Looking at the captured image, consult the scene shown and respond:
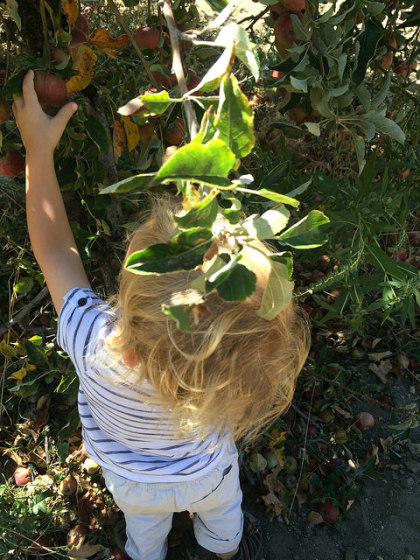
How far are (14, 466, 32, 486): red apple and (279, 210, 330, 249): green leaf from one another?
1.60 m

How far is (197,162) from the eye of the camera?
0.55 metres

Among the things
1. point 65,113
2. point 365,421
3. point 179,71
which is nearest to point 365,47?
point 179,71

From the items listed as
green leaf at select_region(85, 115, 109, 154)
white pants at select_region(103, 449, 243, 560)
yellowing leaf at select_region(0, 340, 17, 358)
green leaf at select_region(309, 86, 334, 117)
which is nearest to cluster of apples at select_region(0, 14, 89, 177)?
green leaf at select_region(85, 115, 109, 154)

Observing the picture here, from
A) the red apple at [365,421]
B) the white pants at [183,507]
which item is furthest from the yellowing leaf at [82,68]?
the red apple at [365,421]

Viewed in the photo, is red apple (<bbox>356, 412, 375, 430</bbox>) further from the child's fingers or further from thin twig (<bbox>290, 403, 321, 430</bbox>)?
the child's fingers

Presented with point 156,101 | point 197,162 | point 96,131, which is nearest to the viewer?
point 197,162

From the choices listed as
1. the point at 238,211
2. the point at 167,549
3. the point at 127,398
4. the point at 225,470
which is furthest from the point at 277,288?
the point at 167,549

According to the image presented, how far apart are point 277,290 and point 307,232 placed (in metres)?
0.10

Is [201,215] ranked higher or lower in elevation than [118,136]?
higher

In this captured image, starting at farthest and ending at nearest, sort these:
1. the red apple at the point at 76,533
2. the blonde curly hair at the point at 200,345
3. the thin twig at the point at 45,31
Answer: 1. the red apple at the point at 76,533
2. the thin twig at the point at 45,31
3. the blonde curly hair at the point at 200,345

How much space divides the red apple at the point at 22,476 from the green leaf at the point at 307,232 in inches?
62.9

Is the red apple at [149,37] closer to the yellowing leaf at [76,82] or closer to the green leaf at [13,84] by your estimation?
the yellowing leaf at [76,82]

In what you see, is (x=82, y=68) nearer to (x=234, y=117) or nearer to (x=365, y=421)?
(x=234, y=117)

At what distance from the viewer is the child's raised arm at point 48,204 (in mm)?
1171
